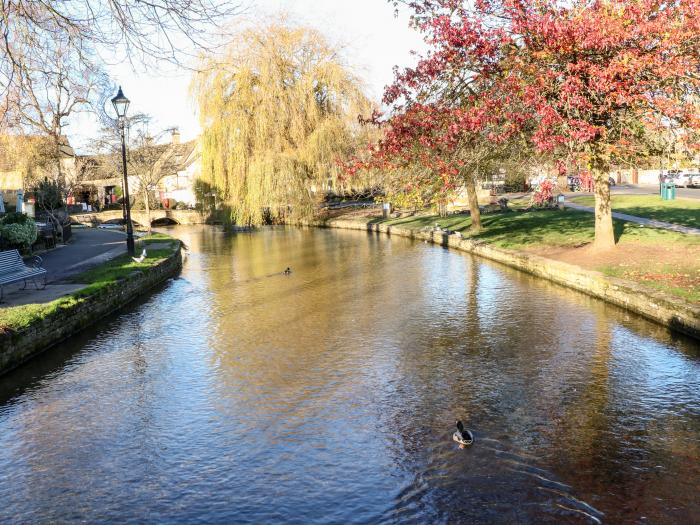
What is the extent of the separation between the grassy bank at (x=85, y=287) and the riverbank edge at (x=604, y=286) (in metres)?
12.2

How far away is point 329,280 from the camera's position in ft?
66.0

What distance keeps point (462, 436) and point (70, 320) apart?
937 cm

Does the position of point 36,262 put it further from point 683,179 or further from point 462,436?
point 683,179

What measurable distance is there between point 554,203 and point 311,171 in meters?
15.8

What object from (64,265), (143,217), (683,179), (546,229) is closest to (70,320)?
(64,265)

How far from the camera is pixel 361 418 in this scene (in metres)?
8.35

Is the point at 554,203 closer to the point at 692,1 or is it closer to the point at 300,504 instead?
the point at 692,1

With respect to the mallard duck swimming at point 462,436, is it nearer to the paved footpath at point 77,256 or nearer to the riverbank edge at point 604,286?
the riverbank edge at point 604,286

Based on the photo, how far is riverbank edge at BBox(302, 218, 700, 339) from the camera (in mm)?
11758

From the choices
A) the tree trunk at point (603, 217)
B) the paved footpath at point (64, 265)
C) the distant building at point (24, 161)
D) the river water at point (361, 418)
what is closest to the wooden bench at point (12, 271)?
the paved footpath at point (64, 265)

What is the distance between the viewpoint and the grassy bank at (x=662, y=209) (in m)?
24.8

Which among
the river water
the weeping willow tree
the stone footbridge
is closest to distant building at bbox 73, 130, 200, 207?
the stone footbridge

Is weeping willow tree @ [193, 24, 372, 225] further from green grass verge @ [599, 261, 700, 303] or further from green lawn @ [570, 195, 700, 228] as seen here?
green grass verge @ [599, 261, 700, 303]

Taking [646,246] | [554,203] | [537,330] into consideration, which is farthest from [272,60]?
[537,330]
